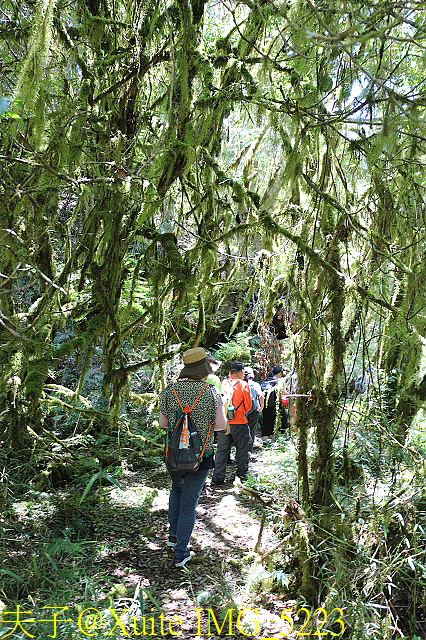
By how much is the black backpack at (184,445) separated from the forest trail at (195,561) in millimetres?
647

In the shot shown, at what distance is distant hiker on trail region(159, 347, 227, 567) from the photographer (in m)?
3.93

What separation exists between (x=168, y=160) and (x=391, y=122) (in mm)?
1649

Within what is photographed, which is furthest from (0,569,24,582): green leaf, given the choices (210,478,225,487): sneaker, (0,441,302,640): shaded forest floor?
(210,478,225,487): sneaker

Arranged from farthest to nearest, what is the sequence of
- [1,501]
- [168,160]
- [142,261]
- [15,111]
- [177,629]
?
[1,501], [142,261], [168,160], [177,629], [15,111]

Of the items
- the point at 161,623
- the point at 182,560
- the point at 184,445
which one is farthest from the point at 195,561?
the point at 184,445

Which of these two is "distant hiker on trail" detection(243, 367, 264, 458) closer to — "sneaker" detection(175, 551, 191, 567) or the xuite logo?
"sneaker" detection(175, 551, 191, 567)

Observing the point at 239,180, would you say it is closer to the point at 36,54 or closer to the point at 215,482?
the point at 36,54

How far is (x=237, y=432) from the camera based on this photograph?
6414mm

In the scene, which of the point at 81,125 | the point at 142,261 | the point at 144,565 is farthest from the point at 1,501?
the point at 81,125

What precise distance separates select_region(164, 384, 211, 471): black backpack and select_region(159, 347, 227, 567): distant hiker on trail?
3 cm

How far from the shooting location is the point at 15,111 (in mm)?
2307

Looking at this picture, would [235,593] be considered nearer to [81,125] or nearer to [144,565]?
[144,565]

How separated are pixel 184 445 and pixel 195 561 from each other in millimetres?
1175

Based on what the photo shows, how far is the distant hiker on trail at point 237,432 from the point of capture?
633 centimetres
